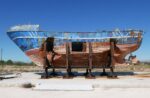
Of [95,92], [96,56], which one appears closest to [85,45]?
[96,56]

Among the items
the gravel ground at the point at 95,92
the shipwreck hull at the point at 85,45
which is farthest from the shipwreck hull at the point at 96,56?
the gravel ground at the point at 95,92

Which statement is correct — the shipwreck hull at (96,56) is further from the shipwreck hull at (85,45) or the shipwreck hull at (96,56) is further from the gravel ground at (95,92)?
the gravel ground at (95,92)

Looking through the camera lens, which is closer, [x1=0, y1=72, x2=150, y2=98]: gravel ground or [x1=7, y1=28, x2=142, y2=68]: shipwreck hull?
[x1=0, y1=72, x2=150, y2=98]: gravel ground

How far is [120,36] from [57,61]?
573 centimetres

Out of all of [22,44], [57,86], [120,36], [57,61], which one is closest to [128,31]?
[120,36]

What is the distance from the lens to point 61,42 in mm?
29016

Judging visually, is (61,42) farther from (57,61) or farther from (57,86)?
(57,86)

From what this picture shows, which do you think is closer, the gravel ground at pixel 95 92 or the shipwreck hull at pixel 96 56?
the gravel ground at pixel 95 92

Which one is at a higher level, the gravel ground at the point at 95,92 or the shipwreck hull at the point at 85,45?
the shipwreck hull at the point at 85,45

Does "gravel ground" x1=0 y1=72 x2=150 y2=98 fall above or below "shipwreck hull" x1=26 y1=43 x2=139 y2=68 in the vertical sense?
below

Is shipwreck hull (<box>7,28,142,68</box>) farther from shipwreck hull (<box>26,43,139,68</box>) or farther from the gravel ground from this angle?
the gravel ground

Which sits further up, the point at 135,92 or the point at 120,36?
the point at 120,36

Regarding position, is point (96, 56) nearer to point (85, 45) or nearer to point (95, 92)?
point (85, 45)

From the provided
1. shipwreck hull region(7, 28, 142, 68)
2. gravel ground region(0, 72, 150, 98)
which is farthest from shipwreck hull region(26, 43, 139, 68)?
gravel ground region(0, 72, 150, 98)
